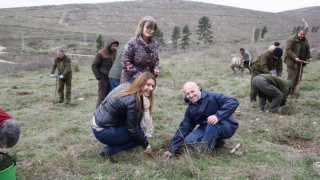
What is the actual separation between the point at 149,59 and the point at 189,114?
1073 mm

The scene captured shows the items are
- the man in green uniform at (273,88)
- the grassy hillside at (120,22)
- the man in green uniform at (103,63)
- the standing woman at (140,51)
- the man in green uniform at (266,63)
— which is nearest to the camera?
the standing woman at (140,51)

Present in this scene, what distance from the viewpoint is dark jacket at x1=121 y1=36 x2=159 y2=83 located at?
3754mm

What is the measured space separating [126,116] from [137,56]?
3.57 feet

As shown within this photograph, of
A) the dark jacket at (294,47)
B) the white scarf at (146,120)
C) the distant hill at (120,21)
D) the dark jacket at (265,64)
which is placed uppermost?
the distant hill at (120,21)

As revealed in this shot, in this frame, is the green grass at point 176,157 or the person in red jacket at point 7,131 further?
the green grass at point 176,157

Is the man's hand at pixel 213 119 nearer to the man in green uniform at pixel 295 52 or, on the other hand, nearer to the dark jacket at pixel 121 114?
the dark jacket at pixel 121 114

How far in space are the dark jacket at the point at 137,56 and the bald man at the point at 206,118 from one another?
87cm

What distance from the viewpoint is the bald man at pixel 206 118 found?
127 inches

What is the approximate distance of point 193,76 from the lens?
11484mm

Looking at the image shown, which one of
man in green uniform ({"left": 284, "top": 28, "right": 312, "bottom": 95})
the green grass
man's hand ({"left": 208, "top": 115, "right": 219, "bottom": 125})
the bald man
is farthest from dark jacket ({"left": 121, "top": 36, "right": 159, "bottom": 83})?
man in green uniform ({"left": 284, "top": 28, "right": 312, "bottom": 95})

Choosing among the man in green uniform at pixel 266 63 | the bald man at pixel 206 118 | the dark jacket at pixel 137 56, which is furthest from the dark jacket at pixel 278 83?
the dark jacket at pixel 137 56

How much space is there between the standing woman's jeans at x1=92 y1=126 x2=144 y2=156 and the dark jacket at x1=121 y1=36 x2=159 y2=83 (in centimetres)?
94

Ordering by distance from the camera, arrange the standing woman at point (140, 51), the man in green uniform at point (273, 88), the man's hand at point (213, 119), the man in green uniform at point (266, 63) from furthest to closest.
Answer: the man in green uniform at point (266, 63) → the man in green uniform at point (273, 88) → the standing woman at point (140, 51) → the man's hand at point (213, 119)

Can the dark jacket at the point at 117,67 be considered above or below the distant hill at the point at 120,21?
below
